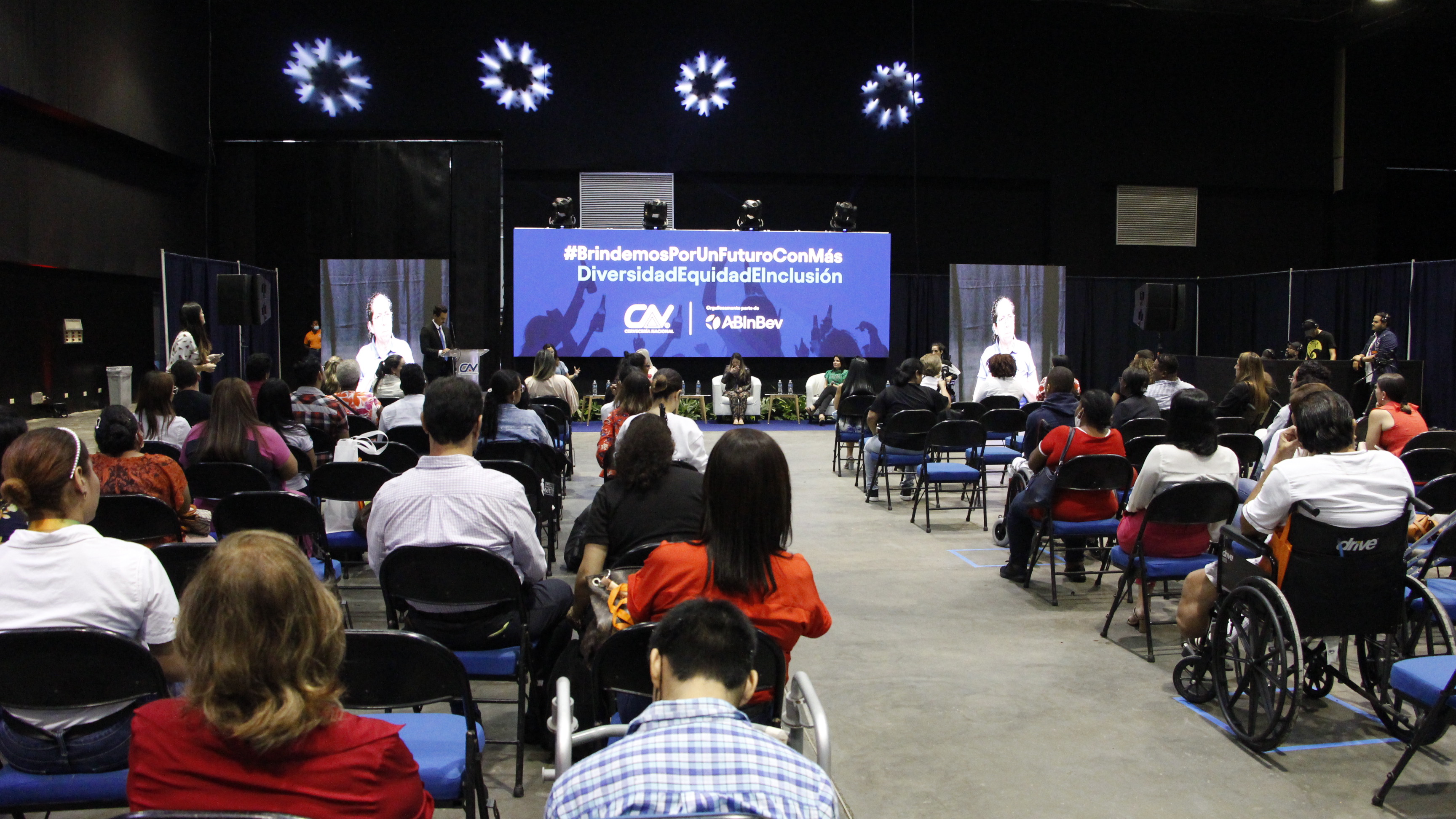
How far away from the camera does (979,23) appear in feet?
50.5

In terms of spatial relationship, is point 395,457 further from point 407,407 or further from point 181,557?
point 181,557

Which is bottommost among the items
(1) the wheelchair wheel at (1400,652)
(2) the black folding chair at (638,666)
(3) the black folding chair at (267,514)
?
(1) the wheelchair wheel at (1400,652)

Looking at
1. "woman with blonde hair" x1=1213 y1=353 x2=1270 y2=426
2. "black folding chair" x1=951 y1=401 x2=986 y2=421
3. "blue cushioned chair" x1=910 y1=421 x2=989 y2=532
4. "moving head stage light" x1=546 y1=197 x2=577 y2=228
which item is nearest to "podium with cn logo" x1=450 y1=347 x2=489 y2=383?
"moving head stage light" x1=546 y1=197 x2=577 y2=228

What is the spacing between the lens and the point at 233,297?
9609mm

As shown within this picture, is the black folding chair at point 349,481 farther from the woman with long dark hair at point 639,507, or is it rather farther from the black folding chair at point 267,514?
the woman with long dark hair at point 639,507

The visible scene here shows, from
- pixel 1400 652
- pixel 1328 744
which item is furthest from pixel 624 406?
pixel 1400 652

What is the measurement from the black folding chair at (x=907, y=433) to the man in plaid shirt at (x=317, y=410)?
3622mm

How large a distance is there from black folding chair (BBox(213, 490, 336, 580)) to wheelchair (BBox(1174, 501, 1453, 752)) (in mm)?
3277

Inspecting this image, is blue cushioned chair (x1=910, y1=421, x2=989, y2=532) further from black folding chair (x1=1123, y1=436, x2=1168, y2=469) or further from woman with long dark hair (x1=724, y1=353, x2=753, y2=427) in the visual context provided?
woman with long dark hair (x1=724, y1=353, x2=753, y2=427)

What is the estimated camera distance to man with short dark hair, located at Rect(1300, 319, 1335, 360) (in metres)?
12.5

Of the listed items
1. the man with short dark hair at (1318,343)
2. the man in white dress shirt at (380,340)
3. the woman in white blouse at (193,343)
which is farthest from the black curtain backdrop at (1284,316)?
the woman in white blouse at (193,343)

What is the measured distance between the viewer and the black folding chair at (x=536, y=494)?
448 cm

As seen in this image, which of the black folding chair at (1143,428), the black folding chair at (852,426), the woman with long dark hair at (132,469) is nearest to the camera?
the woman with long dark hair at (132,469)

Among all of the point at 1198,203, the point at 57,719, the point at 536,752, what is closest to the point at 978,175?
the point at 1198,203
